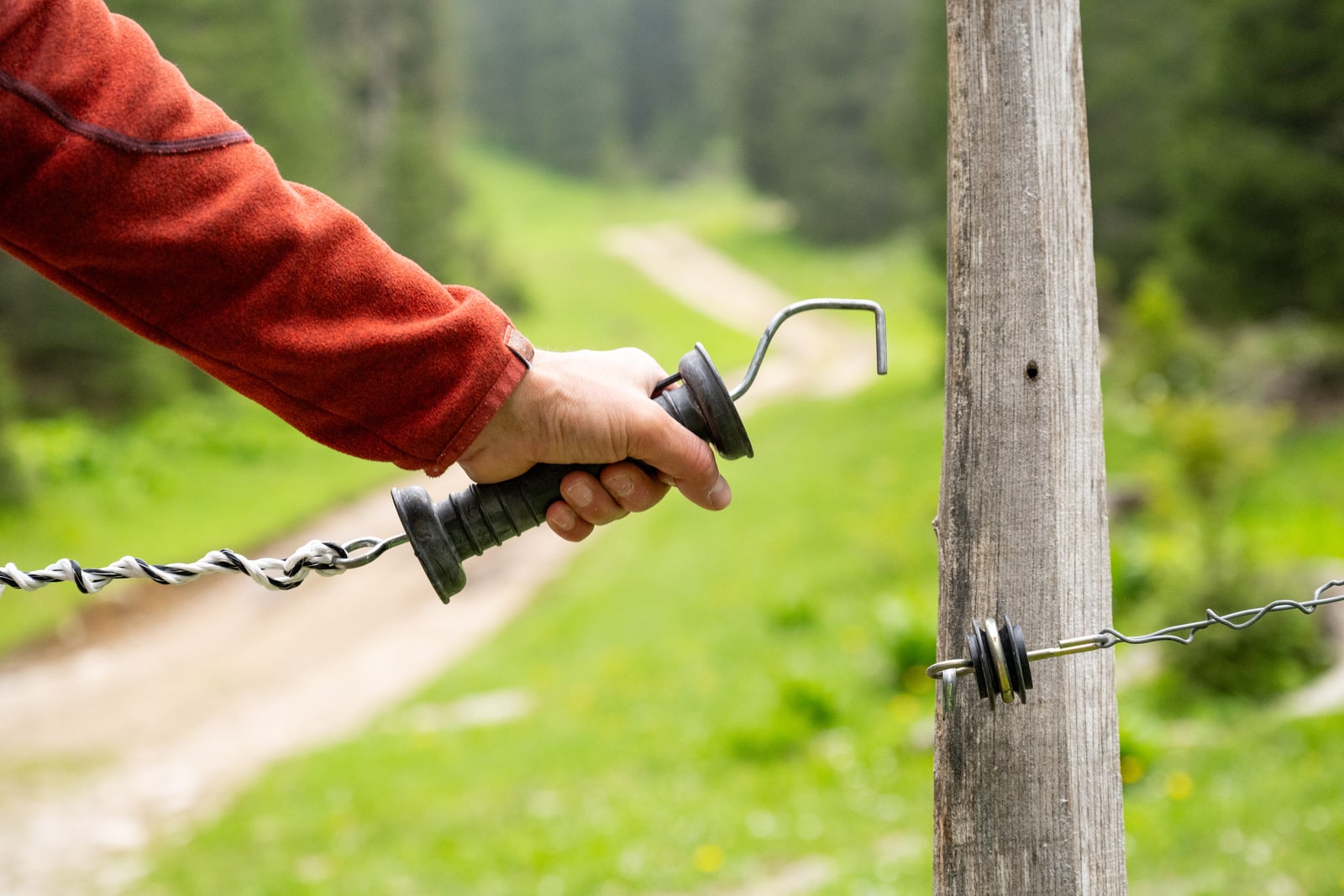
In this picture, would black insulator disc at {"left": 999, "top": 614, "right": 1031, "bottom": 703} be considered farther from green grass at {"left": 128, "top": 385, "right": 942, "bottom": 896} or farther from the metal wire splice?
green grass at {"left": 128, "top": 385, "right": 942, "bottom": 896}

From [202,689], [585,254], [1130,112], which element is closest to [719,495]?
[202,689]

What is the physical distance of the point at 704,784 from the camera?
310 inches

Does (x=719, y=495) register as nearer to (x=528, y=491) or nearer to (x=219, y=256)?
(x=528, y=491)

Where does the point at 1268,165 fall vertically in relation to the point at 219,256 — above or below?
above

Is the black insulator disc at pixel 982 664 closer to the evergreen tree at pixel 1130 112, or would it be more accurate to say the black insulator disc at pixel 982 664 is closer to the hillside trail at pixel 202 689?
the hillside trail at pixel 202 689

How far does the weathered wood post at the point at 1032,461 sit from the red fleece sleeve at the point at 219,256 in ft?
2.49

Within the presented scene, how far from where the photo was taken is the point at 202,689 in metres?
12.0

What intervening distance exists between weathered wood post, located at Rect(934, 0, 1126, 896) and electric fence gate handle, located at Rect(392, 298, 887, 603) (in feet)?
0.70

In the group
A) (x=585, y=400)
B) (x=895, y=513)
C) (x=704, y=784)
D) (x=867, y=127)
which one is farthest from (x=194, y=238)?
(x=867, y=127)

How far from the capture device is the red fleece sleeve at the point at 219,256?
1608 mm

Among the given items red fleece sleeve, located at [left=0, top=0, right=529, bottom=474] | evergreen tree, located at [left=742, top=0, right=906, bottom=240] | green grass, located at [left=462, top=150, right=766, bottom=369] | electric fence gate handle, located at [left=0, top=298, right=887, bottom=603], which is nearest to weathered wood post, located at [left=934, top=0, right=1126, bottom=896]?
electric fence gate handle, located at [left=0, top=298, right=887, bottom=603]

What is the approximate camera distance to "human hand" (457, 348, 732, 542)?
75.7 inches

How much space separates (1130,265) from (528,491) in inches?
774

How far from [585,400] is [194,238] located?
2.08ft
